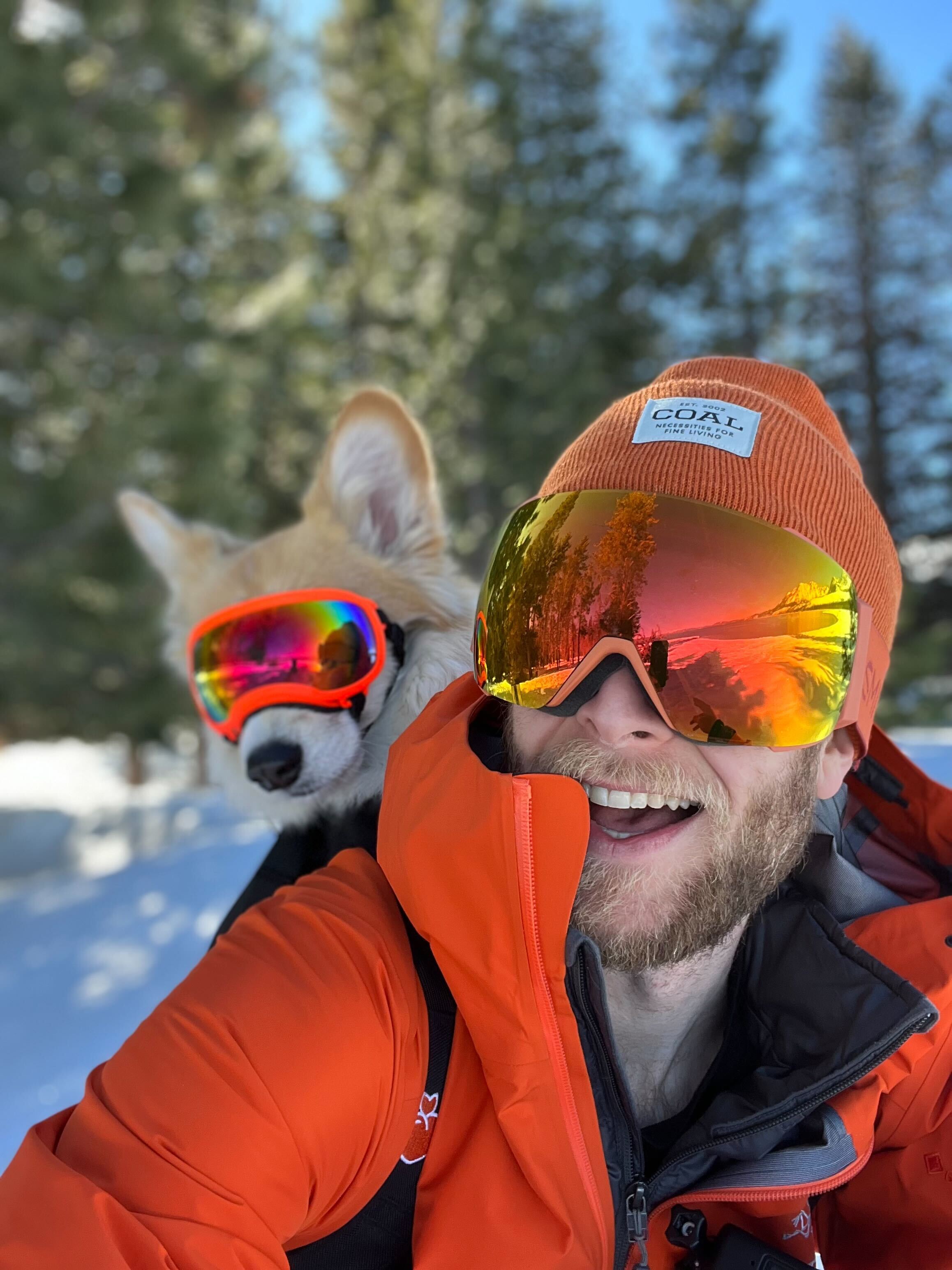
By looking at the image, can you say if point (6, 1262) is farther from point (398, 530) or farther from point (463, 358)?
point (463, 358)

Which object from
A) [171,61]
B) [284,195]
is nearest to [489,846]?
[171,61]

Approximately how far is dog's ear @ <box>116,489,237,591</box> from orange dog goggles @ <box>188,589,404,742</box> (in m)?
0.48

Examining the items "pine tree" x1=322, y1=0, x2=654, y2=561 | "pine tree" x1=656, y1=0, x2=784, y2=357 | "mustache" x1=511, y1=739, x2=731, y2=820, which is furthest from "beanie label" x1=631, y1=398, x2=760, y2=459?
"pine tree" x1=656, y1=0, x2=784, y2=357

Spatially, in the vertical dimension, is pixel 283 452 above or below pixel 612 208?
below

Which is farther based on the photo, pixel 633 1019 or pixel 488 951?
pixel 633 1019

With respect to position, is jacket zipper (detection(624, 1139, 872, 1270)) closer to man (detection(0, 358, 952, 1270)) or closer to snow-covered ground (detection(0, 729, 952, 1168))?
man (detection(0, 358, 952, 1270))

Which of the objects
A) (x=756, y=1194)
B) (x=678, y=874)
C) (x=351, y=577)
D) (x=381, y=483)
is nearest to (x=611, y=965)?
(x=678, y=874)

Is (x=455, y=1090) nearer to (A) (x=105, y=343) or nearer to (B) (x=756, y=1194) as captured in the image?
(B) (x=756, y=1194)

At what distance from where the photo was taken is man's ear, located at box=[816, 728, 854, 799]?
66.7 inches

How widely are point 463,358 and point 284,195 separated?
5.43 meters

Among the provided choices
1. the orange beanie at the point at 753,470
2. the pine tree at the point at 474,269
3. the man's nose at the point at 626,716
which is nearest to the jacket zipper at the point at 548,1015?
the man's nose at the point at 626,716

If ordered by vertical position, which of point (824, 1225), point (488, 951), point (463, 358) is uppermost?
point (463, 358)

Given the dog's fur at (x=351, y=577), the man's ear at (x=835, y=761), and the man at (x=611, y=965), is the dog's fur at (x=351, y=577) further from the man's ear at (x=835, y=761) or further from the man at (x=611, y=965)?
the man's ear at (x=835, y=761)

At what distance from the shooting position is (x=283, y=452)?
1659 cm
